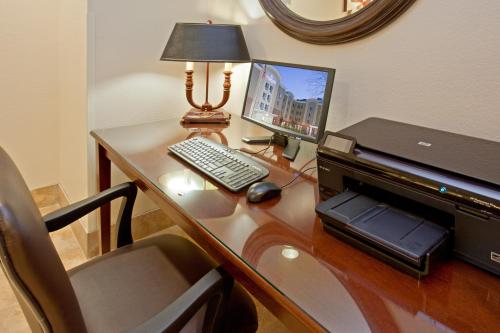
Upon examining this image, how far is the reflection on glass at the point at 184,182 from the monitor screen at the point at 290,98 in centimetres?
40

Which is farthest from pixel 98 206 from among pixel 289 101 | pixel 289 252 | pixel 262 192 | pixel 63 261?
pixel 63 261

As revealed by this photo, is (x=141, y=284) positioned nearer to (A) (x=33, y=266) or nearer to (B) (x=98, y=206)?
(B) (x=98, y=206)

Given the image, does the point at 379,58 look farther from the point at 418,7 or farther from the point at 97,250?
the point at 97,250

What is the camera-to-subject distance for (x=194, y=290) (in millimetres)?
793

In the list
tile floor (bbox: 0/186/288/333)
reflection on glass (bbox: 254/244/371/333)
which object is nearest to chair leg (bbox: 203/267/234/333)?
reflection on glass (bbox: 254/244/371/333)

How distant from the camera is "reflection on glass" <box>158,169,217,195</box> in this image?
3.47ft

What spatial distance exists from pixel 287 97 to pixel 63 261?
1395 millimetres

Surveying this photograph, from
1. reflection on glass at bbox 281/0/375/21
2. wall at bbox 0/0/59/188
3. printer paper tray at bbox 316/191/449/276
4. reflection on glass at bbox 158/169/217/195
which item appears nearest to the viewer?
printer paper tray at bbox 316/191/449/276

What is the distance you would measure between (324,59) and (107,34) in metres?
0.94

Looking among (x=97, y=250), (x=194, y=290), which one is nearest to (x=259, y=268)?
(x=194, y=290)

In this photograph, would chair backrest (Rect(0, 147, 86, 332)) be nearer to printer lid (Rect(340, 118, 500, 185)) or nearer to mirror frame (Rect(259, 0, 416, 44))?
printer lid (Rect(340, 118, 500, 185))

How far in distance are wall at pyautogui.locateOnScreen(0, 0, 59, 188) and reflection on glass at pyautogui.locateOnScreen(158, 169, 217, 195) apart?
1.29 m

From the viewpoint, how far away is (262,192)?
998 millimetres

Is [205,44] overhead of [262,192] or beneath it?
overhead
